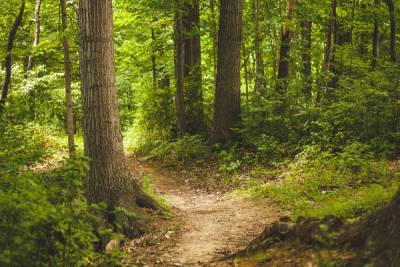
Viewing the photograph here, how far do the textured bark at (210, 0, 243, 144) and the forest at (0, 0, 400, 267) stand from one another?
43 mm

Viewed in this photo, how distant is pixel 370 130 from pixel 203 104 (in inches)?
281

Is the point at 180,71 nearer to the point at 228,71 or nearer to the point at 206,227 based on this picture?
the point at 228,71

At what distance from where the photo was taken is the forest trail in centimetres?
651

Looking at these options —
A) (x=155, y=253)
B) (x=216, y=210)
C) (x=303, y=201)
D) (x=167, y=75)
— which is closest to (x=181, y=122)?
(x=167, y=75)

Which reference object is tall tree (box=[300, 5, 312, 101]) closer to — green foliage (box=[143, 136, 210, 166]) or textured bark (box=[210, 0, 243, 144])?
textured bark (box=[210, 0, 243, 144])

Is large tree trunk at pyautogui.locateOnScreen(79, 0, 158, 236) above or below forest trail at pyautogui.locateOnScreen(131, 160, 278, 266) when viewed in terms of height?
above

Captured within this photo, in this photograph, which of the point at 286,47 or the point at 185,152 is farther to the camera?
the point at 286,47

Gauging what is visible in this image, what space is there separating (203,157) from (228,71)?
282 centimetres

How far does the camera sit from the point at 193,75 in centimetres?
1697

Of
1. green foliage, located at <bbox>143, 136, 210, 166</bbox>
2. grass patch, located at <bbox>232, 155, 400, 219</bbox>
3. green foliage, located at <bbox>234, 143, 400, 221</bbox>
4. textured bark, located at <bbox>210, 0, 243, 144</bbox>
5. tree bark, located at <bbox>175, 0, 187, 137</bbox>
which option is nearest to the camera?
grass patch, located at <bbox>232, 155, 400, 219</bbox>

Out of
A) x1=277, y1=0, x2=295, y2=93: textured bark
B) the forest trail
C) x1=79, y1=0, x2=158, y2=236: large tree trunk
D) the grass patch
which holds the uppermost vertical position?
x1=277, y1=0, x2=295, y2=93: textured bark

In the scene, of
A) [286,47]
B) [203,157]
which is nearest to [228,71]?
[203,157]

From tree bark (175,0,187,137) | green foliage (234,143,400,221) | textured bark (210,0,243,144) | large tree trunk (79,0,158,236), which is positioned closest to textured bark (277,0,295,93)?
textured bark (210,0,243,144)

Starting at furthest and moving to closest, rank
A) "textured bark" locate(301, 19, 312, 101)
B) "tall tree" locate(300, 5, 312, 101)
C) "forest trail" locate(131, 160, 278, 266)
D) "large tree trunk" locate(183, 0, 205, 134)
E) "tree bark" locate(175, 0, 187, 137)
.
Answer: "textured bark" locate(301, 19, 312, 101) < "large tree trunk" locate(183, 0, 205, 134) < "tree bark" locate(175, 0, 187, 137) < "tall tree" locate(300, 5, 312, 101) < "forest trail" locate(131, 160, 278, 266)
